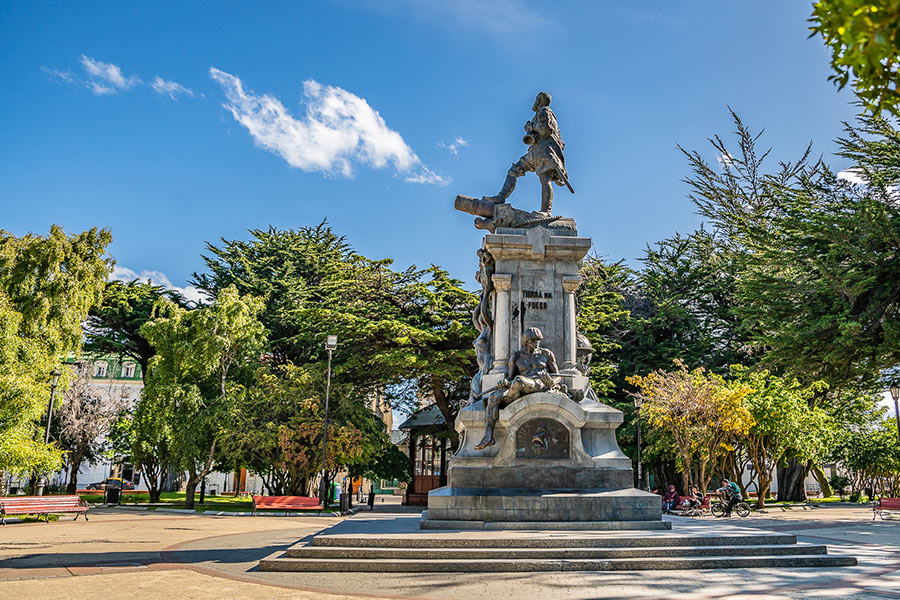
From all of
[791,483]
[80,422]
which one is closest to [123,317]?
[80,422]

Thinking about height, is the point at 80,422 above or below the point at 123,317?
below

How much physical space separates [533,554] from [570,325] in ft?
15.8

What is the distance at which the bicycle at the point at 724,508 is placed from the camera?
67.6 ft

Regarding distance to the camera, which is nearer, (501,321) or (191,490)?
(501,321)

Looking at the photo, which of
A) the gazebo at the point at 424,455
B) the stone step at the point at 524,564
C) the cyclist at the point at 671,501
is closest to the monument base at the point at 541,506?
the stone step at the point at 524,564

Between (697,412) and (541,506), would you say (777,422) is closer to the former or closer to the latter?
(697,412)

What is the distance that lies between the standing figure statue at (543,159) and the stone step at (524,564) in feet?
22.3

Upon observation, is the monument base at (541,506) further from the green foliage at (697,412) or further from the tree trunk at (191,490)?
the tree trunk at (191,490)

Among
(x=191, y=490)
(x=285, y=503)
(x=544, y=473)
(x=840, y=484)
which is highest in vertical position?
(x=544, y=473)

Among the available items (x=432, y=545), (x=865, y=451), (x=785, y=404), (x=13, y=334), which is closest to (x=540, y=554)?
(x=432, y=545)

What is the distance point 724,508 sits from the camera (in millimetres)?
20266

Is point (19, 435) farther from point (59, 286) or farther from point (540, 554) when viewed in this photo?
point (540, 554)

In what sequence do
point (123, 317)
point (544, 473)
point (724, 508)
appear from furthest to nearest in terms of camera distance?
point (123, 317) → point (724, 508) → point (544, 473)

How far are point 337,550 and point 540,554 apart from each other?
2.24 metres
